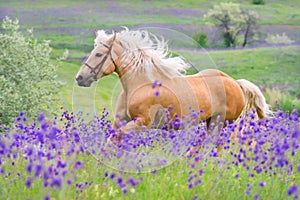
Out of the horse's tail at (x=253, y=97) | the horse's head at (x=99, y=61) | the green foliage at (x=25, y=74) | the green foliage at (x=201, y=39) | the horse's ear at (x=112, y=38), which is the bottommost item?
the green foliage at (x=201, y=39)

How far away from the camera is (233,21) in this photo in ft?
76.4

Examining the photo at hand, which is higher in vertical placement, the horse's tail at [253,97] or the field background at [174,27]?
the horse's tail at [253,97]

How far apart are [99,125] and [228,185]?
2.08 meters

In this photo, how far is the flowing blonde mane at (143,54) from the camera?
611 centimetres

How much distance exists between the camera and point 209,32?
22.7 meters

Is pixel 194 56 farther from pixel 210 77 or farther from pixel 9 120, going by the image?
pixel 9 120

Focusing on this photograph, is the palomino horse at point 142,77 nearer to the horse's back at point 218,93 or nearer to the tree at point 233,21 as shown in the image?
the horse's back at point 218,93

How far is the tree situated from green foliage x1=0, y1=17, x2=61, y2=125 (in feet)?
38.8

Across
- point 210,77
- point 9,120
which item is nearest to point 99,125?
point 210,77

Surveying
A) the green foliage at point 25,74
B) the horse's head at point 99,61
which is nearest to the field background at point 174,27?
the green foliage at point 25,74

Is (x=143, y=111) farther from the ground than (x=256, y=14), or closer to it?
farther from the ground

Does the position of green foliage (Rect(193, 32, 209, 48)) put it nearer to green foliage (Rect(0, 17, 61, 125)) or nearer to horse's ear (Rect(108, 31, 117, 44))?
green foliage (Rect(0, 17, 61, 125))

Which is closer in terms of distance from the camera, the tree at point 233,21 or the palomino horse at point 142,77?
the palomino horse at point 142,77

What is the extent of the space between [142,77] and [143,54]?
0.84 ft
